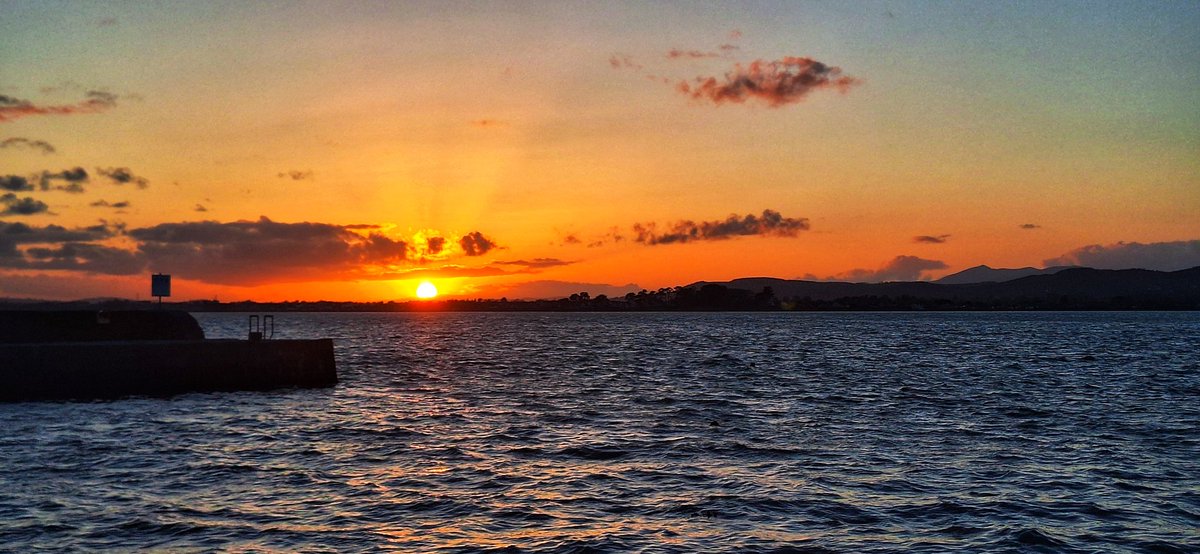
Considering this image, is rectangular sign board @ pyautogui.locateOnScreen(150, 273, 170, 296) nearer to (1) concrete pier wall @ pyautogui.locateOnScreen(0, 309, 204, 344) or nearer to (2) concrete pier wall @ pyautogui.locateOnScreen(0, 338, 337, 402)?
(1) concrete pier wall @ pyautogui.locateOnScreen(0, 309, 204, 344)

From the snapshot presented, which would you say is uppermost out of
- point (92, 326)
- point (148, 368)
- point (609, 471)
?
point (92, 326)

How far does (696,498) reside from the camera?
1817cm

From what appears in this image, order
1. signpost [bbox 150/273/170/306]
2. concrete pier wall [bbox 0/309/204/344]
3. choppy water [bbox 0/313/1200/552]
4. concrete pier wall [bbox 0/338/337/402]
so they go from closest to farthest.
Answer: choppy water [bbox 0/313/1200/552] < concrete pier wall [bbox 0/338/337/402] < concrete pier wall [bbox 0/309/204/344] < signpost [bbox 150/273/170/306]

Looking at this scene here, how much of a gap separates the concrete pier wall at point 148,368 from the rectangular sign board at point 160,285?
8526 millimetres

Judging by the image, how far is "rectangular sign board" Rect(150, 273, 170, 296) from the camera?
1740 inches

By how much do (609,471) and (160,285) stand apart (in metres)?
32.4

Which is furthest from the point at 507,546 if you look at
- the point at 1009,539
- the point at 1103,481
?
the point at 1103,481

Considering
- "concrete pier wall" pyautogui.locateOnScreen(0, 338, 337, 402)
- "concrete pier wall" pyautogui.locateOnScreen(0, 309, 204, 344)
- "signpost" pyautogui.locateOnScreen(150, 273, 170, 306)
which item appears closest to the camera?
"concrete pier wall" pyautogui.locateOnScreen(0, 338, 337, 402)

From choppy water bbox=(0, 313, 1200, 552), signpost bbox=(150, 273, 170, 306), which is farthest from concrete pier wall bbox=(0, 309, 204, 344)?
choppy water bbox=(0, 313, 1200, 552)

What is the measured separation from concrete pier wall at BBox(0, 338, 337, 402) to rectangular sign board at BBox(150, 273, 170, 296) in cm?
853

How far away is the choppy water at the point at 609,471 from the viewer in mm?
15422

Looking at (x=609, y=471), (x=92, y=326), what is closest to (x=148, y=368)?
(x=92, y=326)

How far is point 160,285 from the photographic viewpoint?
4478cm

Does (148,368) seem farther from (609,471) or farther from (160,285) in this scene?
(609,471)
